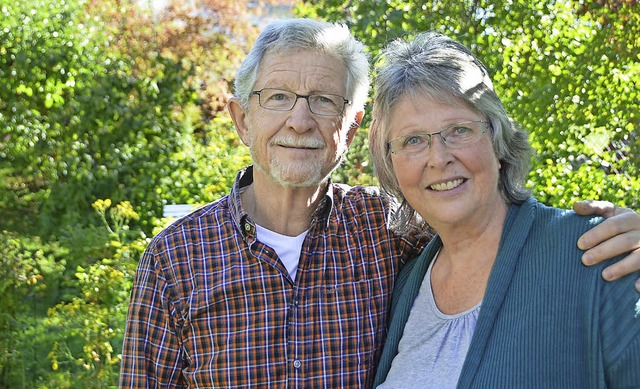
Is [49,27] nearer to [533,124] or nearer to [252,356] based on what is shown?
[533,124]

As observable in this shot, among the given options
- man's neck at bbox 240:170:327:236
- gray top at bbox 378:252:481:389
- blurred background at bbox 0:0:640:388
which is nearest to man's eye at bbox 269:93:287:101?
man's neck at bbox 240:170:327:236

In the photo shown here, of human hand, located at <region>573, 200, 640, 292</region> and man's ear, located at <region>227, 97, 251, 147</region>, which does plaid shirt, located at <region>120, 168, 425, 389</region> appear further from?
human hand, located at <region>573, 200, 640, 292</region>

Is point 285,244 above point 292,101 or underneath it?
Result: underneath

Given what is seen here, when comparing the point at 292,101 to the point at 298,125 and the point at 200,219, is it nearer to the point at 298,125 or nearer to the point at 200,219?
the point at 298,125

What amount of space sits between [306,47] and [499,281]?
40.0 inches

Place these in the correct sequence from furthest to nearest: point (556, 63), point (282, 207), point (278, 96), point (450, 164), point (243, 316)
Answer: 1. point (556, 63)
2. point (282, 207)
3. point (278, 96)
4. point (243, 316)
5. point (450, 164)

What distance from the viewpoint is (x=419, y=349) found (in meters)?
2.64

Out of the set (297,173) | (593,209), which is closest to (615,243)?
(593,209)

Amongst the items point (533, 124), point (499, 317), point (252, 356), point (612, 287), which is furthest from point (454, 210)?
point (533, 124)

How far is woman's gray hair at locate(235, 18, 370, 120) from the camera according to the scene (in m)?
2.92

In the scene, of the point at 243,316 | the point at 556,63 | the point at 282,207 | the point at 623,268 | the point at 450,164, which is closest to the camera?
the point at 623,268

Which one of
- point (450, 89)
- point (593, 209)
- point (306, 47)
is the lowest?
point (593, 209)

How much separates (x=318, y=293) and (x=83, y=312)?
105 inches

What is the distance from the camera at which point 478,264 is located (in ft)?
8.76
